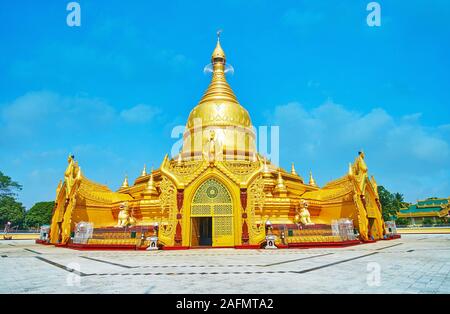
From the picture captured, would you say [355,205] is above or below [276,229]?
above

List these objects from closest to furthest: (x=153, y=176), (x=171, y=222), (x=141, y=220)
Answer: (x=171, y=222) < (x=141, y=220) < (x=153, y=176)

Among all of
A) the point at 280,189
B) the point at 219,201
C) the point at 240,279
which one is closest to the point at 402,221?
the point at 280,189

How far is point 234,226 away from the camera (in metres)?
18.2

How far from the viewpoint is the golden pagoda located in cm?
1811

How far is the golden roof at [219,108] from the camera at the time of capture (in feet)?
96.7

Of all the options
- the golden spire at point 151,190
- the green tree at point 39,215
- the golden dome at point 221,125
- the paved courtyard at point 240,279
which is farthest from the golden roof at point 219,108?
the green tree at point 39,215

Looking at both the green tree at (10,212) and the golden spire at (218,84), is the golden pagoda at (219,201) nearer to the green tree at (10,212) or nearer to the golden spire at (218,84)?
the golden spire at (218,84)

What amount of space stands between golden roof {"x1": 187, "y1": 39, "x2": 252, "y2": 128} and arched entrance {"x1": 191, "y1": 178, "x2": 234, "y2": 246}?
11273mm

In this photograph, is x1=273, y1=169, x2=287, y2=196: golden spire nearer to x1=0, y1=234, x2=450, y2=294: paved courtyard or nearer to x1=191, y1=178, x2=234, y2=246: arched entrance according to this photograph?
x1=191, y1=178, x2=234, y2=246: arched entrance

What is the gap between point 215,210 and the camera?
731 inches

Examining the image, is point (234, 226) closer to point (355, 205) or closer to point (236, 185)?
point (236, 185)
